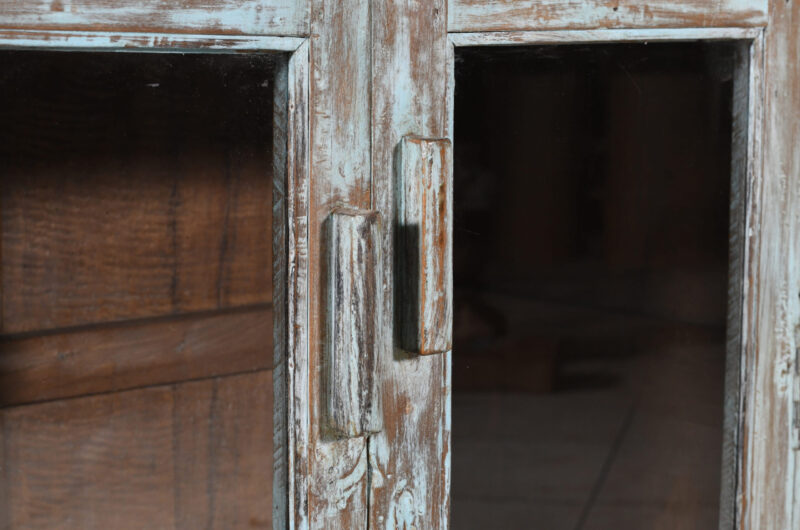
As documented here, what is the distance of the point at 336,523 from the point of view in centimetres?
71

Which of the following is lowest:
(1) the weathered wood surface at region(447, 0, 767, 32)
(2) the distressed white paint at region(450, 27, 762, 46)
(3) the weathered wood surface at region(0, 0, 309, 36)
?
(3) the weathered wood surface at region(0, 0, 309, 36)

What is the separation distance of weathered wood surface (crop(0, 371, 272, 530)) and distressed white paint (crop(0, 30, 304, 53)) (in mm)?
234

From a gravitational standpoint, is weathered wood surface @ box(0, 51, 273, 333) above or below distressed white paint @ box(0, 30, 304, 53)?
below

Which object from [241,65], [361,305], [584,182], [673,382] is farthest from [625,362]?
[241,65]

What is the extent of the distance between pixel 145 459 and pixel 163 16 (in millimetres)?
362

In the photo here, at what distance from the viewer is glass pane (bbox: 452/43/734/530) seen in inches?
30.5

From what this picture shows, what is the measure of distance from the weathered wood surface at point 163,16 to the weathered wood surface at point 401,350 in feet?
0.22

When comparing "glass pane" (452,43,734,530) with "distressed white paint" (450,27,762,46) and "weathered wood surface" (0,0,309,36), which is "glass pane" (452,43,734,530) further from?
"weathered wood surface" (0,0,309,36)

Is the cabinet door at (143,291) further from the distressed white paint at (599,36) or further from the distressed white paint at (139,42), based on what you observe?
the distressed white paint at (599,36)

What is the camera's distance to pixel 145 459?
81cm

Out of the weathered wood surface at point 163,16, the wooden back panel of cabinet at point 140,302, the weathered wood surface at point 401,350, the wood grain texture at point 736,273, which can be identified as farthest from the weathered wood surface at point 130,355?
the wood grain texture at point 736,273

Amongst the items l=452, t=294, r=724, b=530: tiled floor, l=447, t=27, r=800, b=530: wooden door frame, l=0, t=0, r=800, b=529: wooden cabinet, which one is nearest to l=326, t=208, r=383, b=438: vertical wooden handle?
l=0, t=0, r=800, b=529: wooden cabinet

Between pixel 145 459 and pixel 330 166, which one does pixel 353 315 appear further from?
pixel 145 459

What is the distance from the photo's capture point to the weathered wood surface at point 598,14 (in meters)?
0.73
